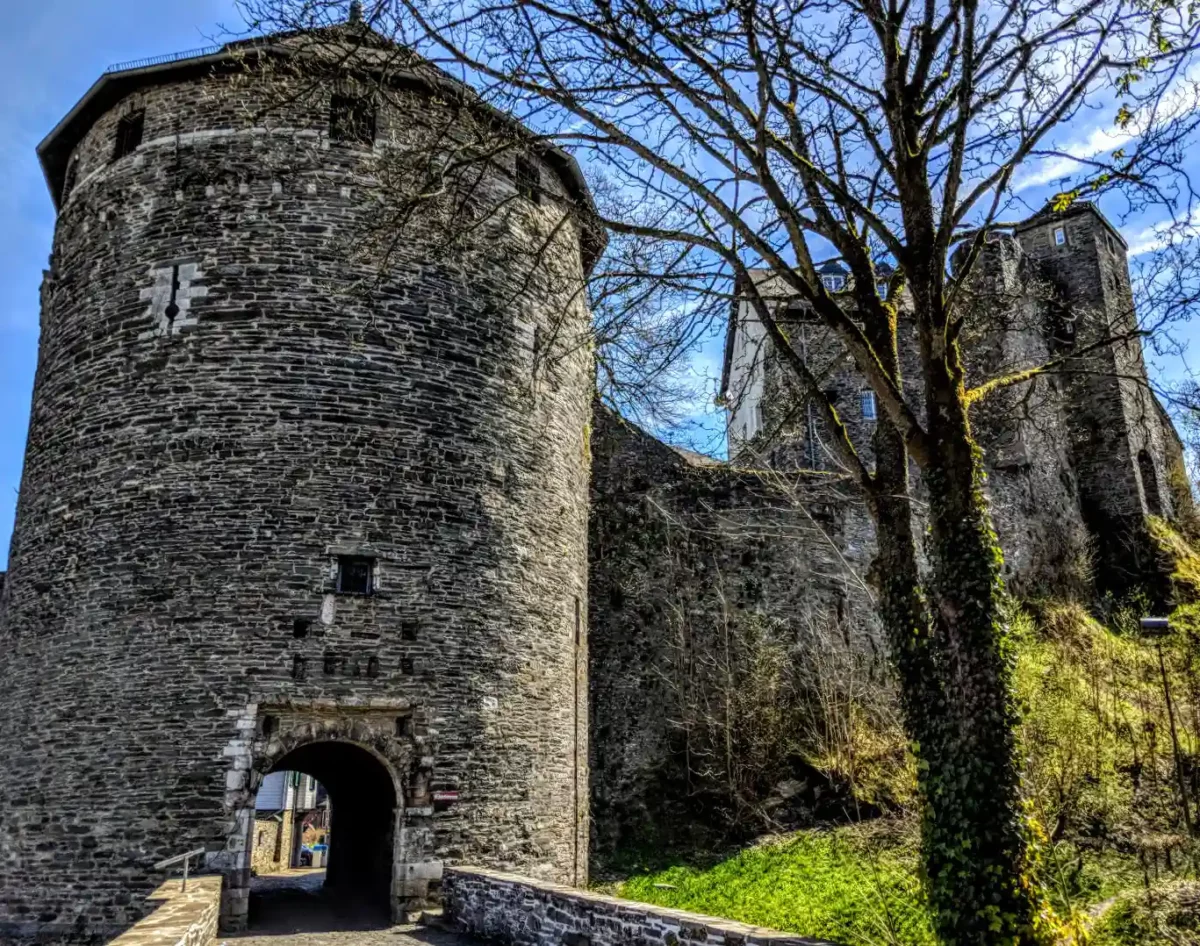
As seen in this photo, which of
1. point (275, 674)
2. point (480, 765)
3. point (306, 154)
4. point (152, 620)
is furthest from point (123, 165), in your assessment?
point (480, 765)

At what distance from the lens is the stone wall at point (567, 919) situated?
6.36 meters

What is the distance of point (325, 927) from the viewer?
11.0 metres

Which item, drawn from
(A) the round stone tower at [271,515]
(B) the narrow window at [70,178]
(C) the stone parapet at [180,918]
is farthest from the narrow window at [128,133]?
(C) the stone parapet at [180,918]

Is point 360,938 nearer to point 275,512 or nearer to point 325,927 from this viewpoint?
point 325,927

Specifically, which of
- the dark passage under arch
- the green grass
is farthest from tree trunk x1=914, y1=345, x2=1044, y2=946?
the dark passage under arch

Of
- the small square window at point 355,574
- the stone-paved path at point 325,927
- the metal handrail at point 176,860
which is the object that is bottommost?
the stone-paved path at point 325,927

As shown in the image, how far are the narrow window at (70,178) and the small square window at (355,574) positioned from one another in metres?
7.22

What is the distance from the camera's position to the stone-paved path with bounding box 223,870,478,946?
9.71m

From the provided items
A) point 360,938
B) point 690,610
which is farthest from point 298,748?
point 690,610

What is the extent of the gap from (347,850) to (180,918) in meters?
10.0

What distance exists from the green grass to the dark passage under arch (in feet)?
11.0

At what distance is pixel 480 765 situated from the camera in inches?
456

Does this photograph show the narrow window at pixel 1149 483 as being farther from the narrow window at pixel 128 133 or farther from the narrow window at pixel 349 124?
the narrow window at pixel 128 133

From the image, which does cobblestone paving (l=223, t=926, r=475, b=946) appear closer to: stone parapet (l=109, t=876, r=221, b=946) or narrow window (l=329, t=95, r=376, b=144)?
stone parapet (l=109, t=876, r=221, b=946)
